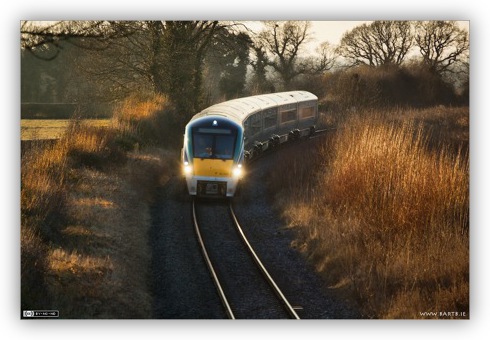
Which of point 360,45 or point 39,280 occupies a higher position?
point 360,45

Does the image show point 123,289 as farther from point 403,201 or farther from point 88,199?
point 403,201

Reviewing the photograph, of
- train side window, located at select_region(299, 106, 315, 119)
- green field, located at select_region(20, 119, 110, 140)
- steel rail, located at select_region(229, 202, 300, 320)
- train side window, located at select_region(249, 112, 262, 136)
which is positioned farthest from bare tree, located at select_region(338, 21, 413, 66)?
train side window, located at select_region(299, 106, 315, 119)

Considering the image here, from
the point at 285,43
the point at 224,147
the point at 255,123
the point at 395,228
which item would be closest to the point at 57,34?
the point at 285,43

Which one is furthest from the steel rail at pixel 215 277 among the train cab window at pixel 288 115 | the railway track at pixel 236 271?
the train cab window at pixel 288 115

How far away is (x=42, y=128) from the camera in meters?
13.2

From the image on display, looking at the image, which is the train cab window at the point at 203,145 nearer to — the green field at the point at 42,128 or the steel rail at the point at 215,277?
the steel rail at the point at 215,277

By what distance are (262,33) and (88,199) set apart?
5.90m

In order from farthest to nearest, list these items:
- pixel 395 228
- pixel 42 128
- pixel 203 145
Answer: pixel 203 145, pixel 42 128, pixel 395 228

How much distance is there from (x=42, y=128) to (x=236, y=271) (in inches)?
199

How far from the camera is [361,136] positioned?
16.0m

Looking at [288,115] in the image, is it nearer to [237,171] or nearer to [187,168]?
[237,171]

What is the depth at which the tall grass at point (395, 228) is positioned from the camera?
11.4 meters

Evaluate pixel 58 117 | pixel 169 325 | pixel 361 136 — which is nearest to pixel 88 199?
pixel 58 117

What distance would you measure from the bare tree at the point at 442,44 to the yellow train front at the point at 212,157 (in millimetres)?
5557
